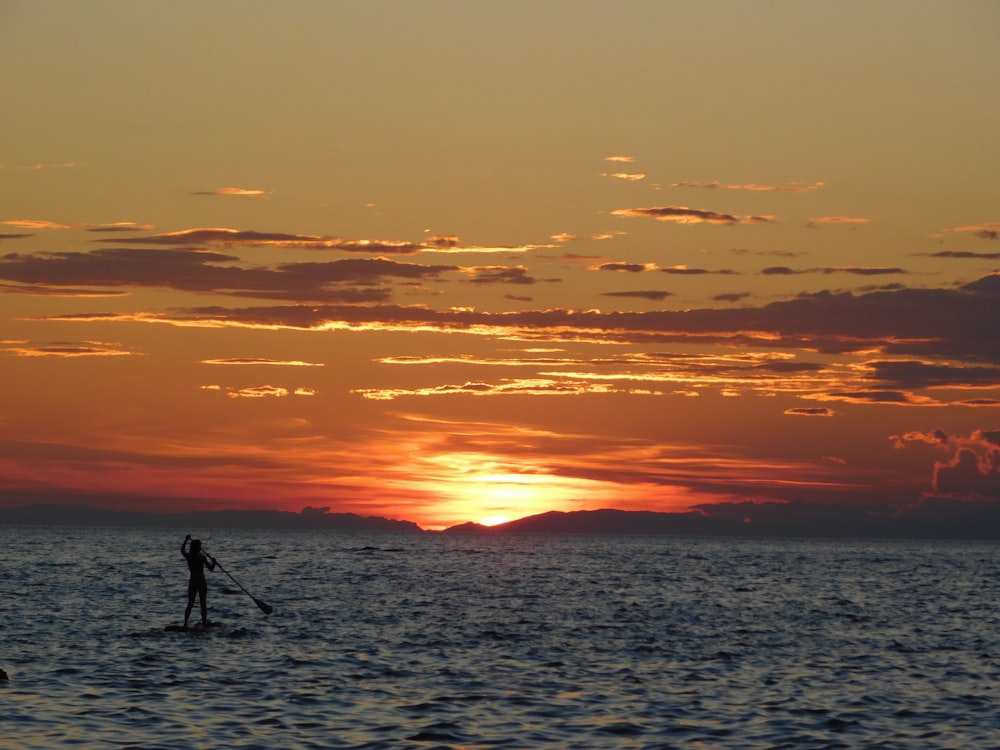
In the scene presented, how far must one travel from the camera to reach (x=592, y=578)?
305 feet

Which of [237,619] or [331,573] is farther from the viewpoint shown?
[331,573]

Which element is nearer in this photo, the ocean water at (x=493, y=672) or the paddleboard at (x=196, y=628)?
the ocean water at (x=493, y=672)

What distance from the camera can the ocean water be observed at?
2489 cm

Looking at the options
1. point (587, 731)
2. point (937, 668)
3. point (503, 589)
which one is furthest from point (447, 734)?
point (503, 589)

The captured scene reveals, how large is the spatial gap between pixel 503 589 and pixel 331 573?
25.7m

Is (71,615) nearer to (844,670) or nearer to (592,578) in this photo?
(844,670)

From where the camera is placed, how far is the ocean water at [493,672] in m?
24.9

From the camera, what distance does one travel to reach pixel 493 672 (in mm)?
33969

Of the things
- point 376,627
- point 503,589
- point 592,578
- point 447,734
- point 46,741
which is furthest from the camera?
point 592,578

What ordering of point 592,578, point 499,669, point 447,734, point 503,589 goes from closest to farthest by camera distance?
point 447,734 < point 499,669 < point 503,589 < point 592,578

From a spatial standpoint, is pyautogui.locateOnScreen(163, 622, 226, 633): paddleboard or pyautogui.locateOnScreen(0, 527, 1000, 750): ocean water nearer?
pyautogui.locateOnScreen(0, 527, 1000, 750): ocean water

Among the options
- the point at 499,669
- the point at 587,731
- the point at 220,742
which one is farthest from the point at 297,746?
the point at 499,669

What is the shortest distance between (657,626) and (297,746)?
2818cm

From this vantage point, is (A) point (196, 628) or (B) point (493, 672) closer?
(B) point (493, 672)
